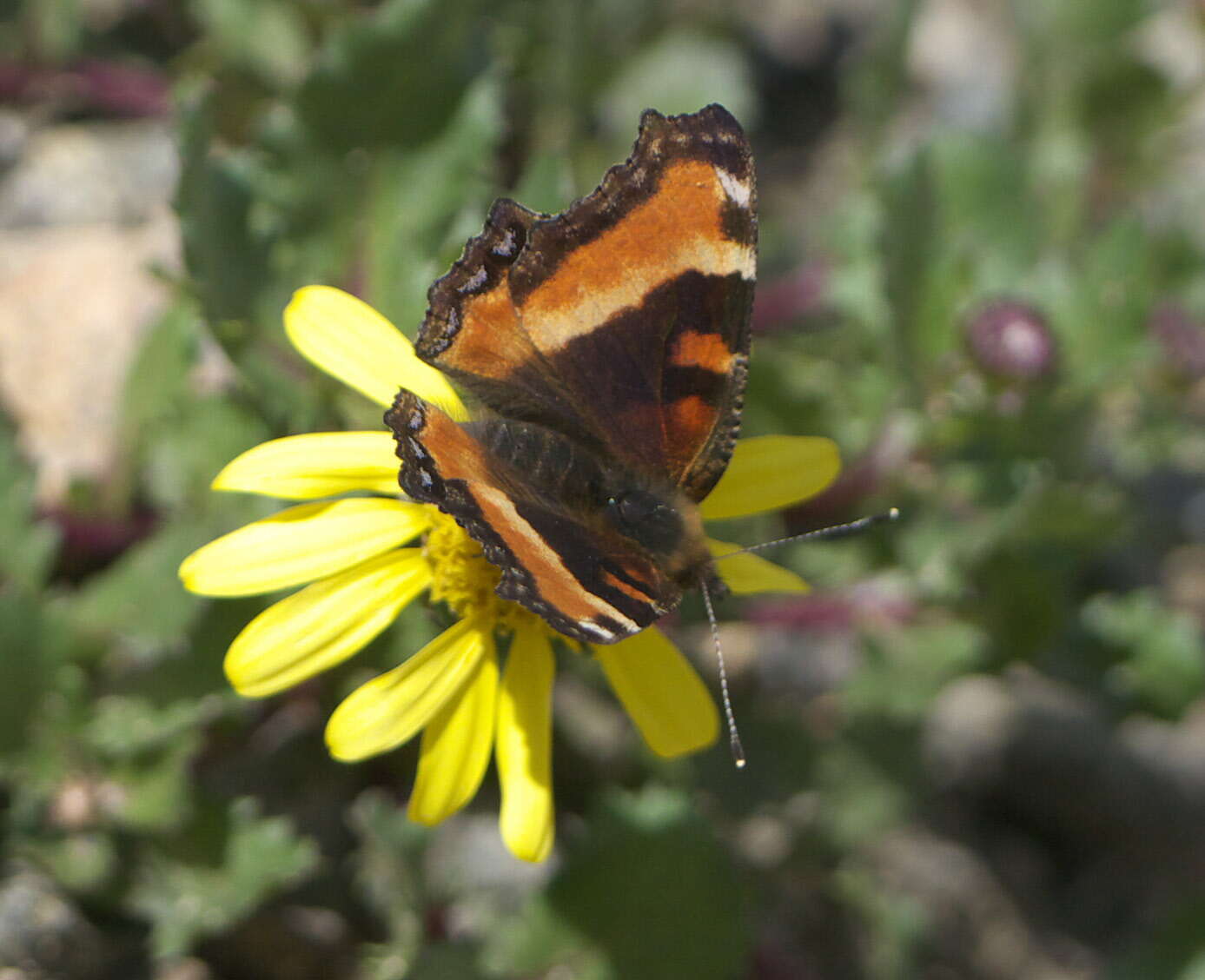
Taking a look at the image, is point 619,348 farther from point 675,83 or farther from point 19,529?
point 675,83

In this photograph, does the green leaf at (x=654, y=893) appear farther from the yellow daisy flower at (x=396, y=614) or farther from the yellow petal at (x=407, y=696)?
the yellow petal at (x=407, y=696)

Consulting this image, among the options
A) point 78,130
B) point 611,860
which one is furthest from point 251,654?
point 78,130

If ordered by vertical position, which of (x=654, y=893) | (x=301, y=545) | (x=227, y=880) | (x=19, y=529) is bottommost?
(x=654, y=893)

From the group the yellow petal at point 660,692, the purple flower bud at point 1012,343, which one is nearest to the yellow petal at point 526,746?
the yellow petal at point 660,692

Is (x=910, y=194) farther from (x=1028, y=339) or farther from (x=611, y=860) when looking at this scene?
(x=611, y=860)

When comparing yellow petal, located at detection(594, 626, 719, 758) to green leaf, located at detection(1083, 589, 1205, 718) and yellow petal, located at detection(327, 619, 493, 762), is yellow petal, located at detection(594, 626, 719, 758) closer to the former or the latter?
yellow petal, located at detection(327, 619, 493, 762)

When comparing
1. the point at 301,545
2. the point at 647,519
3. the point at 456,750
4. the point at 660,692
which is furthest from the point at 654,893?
the point at 301,545
